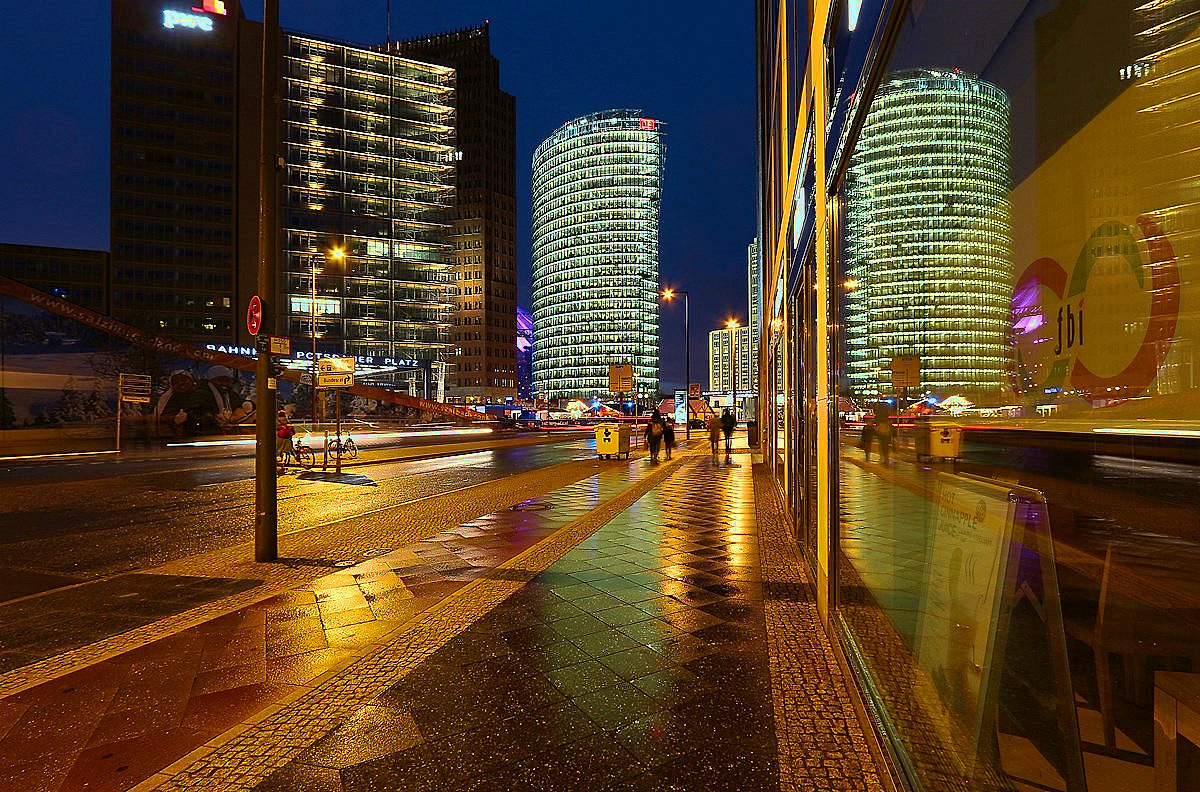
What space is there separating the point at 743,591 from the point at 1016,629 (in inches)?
133

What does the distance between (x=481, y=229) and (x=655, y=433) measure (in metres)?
126

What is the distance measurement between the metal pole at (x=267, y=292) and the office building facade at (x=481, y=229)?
129m

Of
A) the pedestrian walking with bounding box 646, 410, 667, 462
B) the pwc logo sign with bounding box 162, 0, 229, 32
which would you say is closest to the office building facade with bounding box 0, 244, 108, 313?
the pedestrian walking with bounding box 646, 410, 667, 462

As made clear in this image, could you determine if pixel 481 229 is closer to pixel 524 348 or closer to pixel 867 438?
pixel 524 348

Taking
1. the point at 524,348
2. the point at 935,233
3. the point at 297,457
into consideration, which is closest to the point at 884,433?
the point at 935,233

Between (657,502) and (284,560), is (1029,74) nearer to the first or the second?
(284,560)

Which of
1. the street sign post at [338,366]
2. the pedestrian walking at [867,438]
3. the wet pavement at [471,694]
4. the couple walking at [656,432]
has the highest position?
the street sign post at [338,366]

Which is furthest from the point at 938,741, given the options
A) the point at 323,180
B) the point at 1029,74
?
the point at 323,180

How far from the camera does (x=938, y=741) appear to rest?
9.05 ft

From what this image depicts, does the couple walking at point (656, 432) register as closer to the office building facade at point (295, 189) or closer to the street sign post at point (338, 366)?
the street sign post at point (338, 366)

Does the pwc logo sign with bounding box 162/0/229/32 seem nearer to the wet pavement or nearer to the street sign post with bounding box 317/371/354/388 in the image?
the wet pavement

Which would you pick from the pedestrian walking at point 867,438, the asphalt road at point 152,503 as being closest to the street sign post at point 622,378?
the asphalt road at point 152,503

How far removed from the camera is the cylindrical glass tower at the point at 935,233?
2.21 meters

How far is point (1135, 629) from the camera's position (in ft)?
14.8
